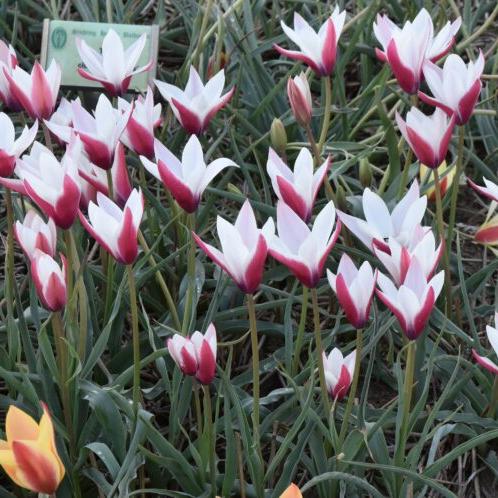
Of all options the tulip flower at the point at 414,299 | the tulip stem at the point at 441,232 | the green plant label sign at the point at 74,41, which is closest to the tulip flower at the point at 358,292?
the tulip flower at the point at 414,299

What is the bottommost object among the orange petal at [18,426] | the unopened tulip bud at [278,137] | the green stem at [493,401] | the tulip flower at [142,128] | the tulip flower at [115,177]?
the green stem at [493,401]

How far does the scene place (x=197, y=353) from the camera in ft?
3.13

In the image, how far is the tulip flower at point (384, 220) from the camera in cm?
101

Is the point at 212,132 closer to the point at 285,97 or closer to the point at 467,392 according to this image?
the point at 285,97

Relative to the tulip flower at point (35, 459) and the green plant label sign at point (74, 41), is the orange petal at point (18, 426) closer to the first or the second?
the tulip flower at point (35, 459)

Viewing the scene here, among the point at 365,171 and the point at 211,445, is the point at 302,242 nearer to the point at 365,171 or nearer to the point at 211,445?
the point at 211,445

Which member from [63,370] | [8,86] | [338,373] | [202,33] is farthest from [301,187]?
[202,33]

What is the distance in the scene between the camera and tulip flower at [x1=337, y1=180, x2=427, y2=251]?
1.01m

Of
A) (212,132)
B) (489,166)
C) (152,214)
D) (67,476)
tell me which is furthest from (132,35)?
(67,476)

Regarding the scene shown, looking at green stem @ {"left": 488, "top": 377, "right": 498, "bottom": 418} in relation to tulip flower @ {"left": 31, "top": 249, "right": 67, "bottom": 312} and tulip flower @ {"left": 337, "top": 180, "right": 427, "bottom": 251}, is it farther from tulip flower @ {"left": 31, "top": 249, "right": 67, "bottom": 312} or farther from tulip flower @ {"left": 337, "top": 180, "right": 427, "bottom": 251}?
tulip flower @ {"left": 31, "top": 249, "right": 67, "bottom": 312}

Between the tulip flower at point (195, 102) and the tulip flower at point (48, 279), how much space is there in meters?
0.30

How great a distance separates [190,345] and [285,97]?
35.1 inches

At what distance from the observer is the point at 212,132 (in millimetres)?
1653

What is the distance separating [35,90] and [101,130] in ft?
0.42
